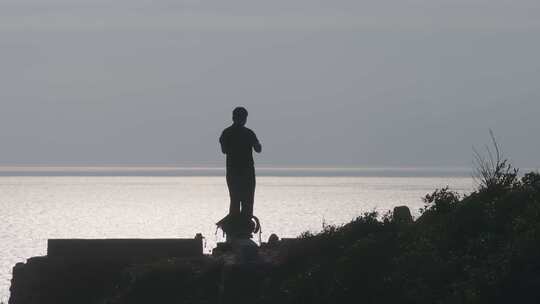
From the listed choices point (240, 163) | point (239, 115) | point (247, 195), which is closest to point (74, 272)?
point (247, 195)

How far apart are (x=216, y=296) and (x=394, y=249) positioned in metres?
3.71

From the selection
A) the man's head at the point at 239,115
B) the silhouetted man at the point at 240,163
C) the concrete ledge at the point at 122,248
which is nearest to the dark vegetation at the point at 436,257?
the silhouetted man at the point at 240,163

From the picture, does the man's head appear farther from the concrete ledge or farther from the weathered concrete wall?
the weathered concrete wall

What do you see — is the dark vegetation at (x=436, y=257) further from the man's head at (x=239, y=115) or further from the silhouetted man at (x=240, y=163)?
the man's head at (x=239, y=115)

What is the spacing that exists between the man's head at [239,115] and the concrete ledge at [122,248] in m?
2.97

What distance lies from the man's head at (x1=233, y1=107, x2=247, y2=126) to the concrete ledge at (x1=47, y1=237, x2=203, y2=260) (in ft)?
9.74

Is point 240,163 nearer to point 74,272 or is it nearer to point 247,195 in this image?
point 247,195

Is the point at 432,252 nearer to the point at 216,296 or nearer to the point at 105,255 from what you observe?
the point at 216,296

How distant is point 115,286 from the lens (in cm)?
2927

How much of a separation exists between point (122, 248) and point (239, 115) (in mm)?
4120

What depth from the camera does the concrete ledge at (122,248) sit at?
2973cm

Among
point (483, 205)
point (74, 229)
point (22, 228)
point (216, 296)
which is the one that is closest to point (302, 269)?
point (216, 296)

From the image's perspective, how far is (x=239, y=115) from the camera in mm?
31312

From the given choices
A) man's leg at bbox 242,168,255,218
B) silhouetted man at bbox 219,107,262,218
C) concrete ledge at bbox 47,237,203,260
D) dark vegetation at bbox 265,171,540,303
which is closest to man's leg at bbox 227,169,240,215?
silhouetted man at bbox 219,107,262,218
